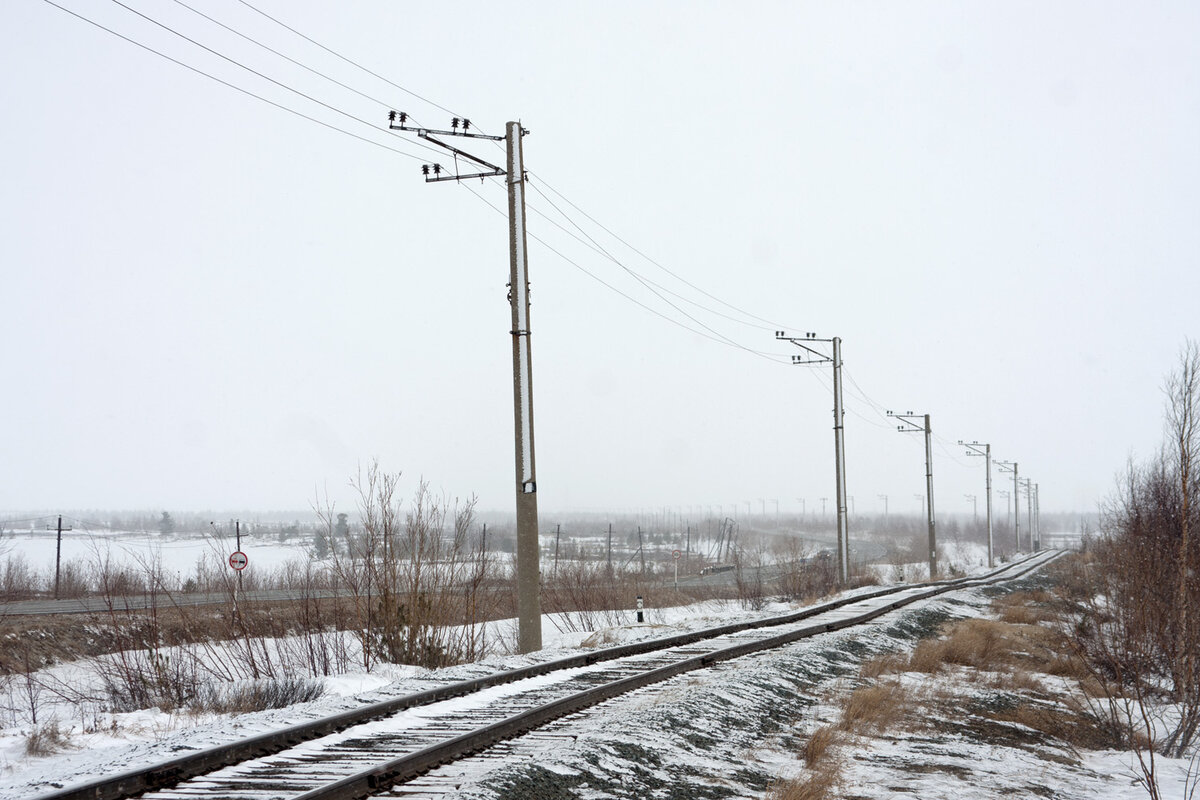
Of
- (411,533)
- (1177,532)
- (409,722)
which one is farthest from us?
(1177,532)

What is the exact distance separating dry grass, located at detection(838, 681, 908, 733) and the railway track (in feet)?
8.12

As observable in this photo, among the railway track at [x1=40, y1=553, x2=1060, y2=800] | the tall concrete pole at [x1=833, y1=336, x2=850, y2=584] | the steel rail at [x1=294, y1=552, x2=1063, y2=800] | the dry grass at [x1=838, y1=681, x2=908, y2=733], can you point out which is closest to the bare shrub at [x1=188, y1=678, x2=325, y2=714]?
the railway track at [x1=40, y1=553, x2=1060, y2=800]

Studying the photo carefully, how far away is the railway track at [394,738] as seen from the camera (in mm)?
6543

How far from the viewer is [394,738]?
841 cm

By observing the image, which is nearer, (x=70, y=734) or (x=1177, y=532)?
(x=70, y=734)

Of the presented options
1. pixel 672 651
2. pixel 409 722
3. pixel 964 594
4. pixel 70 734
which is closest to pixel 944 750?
pixel 672 651

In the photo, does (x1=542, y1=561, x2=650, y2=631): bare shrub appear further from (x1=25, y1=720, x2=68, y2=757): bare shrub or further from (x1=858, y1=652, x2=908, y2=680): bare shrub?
(x1=25, y1=720, x2=68, y2=757): bare shrub

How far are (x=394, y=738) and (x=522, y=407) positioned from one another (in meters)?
8.12

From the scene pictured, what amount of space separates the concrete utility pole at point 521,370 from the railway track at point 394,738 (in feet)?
5.53

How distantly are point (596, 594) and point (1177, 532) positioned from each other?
1849 cm

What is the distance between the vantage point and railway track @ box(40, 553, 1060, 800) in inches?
258

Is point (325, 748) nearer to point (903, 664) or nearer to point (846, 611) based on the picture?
point (903, 664)

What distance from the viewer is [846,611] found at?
26453 millimetres

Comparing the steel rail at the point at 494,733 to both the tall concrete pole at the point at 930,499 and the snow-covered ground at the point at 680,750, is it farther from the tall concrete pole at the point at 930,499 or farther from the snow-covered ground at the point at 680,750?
the tall concrete pole at the point at 930,499
